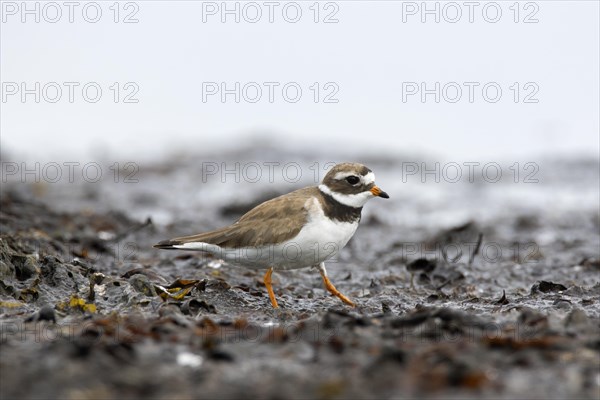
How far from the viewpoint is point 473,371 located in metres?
4.03

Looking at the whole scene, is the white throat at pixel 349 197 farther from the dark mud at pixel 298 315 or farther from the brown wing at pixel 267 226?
the dark mud at pixel 298 315

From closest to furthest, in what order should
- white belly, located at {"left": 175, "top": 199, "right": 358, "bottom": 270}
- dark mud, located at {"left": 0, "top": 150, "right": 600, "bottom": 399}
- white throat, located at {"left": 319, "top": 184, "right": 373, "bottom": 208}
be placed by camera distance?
dark mud, located at {"left": 0, "top": 150, "right": 600, "bottom": 399}
white belly, located at {"left": 175, "top": 199, "right": 358, "bottom": 270}
white throat, located at {"left": 319, "top": 184, "right": 373, "bottom": 208}

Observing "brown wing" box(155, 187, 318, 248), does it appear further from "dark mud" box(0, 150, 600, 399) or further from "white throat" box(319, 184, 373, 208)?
"dark mud" box(0, 150, 600, 399)

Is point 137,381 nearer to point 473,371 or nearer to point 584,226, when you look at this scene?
point 473,371

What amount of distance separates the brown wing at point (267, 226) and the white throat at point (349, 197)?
0.14 metres

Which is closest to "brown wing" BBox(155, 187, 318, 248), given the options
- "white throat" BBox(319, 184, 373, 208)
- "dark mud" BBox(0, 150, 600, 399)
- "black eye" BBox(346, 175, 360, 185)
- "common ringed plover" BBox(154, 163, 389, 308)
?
"common ringed plover" BBox(154, 163, 389, 308)

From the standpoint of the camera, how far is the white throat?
24.8 ft

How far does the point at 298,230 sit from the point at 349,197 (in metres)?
0.70

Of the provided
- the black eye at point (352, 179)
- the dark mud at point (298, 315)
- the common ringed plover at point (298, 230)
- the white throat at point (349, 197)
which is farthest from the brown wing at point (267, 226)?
the dark mud at point (298, 315)

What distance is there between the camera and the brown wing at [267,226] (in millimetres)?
7270

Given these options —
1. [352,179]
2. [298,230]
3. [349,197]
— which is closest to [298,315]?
[298,230]

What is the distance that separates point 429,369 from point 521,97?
22.4m

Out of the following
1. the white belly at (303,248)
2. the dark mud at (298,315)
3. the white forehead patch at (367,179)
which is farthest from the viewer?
the white forehead patch at (367,179)

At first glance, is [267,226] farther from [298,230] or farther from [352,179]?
[352,179]
